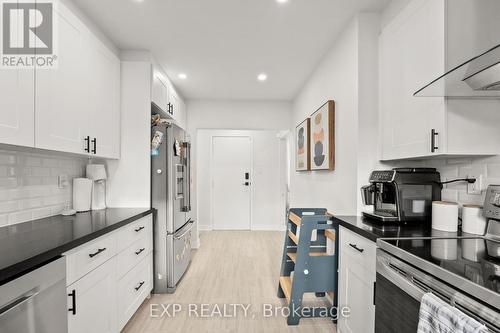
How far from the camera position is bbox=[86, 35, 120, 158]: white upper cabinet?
7.09 feet

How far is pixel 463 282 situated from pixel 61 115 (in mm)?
2301

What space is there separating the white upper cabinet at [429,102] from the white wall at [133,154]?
2289 millimetres

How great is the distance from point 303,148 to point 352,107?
1533mm

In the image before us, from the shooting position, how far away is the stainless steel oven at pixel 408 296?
0.79m

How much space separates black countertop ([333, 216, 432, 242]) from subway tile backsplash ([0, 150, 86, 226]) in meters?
2.25

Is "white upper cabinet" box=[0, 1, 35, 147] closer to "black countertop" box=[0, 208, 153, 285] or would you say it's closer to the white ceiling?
"black countertop" box=[0, 208, 153, 285]

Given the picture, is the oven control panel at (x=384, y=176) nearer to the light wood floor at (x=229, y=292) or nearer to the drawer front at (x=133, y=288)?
the light wood floor at (x=229, y=292)

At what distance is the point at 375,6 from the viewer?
2.03m

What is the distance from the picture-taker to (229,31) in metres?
2.41

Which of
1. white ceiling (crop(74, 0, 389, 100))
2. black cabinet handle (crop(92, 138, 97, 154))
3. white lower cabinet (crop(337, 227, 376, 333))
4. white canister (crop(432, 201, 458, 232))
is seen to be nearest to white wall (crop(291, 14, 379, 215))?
white ceiling (crop(74, 0, 389, 100))

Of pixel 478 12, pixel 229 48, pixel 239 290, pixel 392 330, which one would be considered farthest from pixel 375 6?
pixel 239 290

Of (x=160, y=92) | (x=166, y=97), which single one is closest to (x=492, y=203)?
(x=160, y=92)

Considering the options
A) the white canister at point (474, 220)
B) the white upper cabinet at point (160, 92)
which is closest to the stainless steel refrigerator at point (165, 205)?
the white upper cabinet at point (160, 92)

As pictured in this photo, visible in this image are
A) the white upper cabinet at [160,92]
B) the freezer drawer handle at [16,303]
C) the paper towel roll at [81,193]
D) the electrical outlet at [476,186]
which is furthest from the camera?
the white upper cabinet at [160,92]
